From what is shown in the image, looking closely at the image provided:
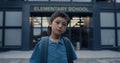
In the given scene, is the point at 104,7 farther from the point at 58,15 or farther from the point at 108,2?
the point at 58,15

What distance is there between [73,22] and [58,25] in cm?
2945

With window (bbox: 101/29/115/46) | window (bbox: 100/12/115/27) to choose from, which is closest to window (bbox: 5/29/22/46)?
window (bbox: 101/29/115/46)

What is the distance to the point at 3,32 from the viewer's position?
3045cm

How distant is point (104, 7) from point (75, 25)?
410 centimetres

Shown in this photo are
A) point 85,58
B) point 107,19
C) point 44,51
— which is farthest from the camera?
point 107,19

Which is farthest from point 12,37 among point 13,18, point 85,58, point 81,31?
point 85,58

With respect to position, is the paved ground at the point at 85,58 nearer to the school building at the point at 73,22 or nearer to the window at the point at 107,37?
the school building at the point at 73,22

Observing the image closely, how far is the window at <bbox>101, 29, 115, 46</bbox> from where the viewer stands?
103 ft

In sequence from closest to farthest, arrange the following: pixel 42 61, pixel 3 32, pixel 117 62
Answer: pixel 42 61 → pixel 117 62 → pixel 3 32

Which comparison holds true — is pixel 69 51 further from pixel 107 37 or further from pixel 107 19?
pixel 107 19

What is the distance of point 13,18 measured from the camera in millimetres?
31047

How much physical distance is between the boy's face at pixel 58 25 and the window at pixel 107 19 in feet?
95.7

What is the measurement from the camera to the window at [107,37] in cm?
3127

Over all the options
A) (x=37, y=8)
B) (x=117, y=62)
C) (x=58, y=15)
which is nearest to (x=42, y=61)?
(x=58, y=15)
